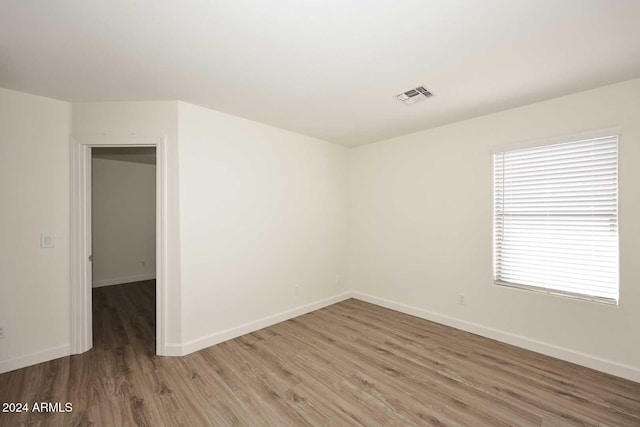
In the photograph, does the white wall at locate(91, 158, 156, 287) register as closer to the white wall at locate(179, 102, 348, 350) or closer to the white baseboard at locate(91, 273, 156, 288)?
the white baseboard at locate(91, 273, 156, 288)

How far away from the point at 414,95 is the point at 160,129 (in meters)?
→ 2.59

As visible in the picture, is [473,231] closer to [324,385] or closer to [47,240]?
[324,385]

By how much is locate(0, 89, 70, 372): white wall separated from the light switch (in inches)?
1.2

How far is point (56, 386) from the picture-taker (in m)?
2.28

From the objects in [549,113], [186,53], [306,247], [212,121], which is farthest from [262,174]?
[549,113]

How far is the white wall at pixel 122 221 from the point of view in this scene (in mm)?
5520

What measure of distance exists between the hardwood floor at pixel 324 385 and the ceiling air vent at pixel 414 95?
2.62 m

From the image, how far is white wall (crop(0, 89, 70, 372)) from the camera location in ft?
8.17

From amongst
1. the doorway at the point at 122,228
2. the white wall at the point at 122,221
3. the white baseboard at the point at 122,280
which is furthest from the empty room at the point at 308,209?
the white wall at the point at 122,221

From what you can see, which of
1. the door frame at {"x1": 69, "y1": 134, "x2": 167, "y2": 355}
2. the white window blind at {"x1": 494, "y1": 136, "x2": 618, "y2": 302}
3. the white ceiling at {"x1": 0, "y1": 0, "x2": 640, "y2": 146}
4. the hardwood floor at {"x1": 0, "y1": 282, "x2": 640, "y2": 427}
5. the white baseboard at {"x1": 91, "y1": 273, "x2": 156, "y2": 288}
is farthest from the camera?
the white baseboard at {"x1": 91, "y1": 273, "x2": 156, "y2": 288}

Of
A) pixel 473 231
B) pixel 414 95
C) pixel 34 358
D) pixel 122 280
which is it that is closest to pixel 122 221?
pixel 122 280

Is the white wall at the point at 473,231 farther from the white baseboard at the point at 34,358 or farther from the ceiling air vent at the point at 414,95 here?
the white baseboard at the point at 34,358

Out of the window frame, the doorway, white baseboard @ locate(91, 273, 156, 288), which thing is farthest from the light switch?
the window frame

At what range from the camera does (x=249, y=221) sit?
3.44 m
